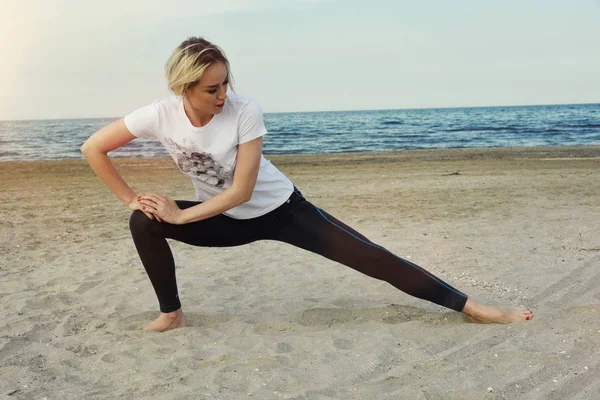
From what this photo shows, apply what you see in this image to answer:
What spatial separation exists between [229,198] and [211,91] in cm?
54

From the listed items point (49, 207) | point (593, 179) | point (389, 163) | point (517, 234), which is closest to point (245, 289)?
point (517, 234)

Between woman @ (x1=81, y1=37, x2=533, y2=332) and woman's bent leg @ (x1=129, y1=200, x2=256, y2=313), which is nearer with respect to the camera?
woman @ (x1=81, y1=37, x2=533, y2=332)

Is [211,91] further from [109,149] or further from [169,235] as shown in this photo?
[169,235]

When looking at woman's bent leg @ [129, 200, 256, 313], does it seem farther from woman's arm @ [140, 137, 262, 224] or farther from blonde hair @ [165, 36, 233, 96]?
blonde hair @ [165, 36, 233, 96]

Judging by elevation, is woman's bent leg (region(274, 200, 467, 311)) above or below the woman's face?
below

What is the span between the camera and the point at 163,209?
3.00 meters

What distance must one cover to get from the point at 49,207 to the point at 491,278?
637 centimetres

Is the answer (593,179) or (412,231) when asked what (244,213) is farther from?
(593,179)

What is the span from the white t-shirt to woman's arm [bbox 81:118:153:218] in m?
0.09

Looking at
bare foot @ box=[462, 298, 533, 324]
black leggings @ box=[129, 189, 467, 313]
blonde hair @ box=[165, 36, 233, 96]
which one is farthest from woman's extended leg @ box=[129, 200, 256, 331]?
bare foot @ box=[462, 298, 533, 324]

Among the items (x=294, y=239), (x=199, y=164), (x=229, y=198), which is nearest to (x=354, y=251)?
(x=294, y=239)

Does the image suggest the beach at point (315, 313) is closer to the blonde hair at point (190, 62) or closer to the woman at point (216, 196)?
the woman at point (216, 196)

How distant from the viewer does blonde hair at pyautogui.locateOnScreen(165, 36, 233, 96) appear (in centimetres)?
265

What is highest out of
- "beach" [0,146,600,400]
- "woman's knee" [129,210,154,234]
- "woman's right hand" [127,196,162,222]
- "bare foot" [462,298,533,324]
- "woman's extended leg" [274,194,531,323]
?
"woman's right hand" [127,196,162,222]
